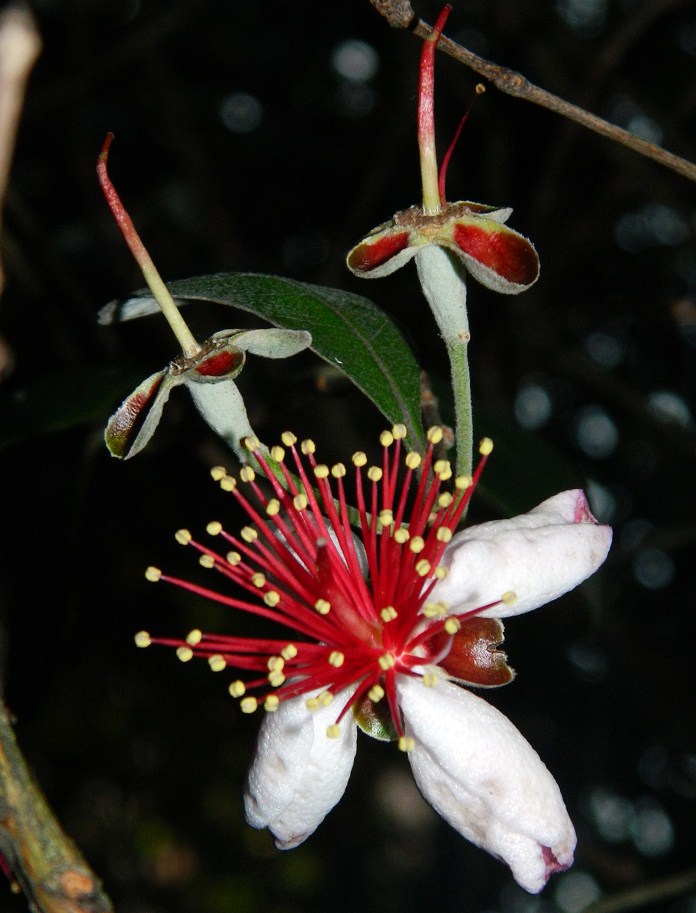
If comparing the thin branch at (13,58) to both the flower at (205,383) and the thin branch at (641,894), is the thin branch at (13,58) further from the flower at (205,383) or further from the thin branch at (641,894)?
the thin branch at (641,894)

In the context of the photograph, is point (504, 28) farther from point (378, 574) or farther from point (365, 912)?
point (365, 912)

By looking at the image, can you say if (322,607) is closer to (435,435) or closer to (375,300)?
(435,435)

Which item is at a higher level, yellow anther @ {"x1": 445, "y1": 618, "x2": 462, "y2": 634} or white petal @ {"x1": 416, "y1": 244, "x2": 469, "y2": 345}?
white petal @ {"x1": 416, "y1": 244, "x2": 469, "y2": 345}

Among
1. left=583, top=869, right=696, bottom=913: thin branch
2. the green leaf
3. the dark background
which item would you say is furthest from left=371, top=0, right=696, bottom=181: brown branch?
left=583, top=869, right=696, bottom=913: thin branch

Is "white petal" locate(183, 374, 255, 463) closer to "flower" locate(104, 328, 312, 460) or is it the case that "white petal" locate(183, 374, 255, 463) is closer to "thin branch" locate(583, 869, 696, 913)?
"flower" locate(104, 328, 312, 460)

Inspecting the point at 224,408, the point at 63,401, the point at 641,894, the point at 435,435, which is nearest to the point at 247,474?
the point at 224,408

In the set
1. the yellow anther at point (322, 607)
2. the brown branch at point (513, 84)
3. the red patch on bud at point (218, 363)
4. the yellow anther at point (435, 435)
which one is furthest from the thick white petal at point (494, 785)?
the brown branch at point (513, 84)
